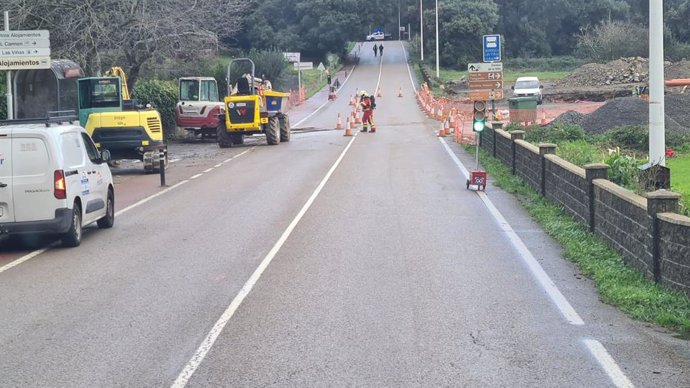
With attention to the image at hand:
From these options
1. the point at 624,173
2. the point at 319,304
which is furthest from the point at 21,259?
the point at 624,173

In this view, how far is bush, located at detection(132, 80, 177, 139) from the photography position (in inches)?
1629

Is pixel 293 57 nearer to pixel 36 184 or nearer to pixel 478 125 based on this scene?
pixel 478 125

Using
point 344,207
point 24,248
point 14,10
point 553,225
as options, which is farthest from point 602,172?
point 14,10

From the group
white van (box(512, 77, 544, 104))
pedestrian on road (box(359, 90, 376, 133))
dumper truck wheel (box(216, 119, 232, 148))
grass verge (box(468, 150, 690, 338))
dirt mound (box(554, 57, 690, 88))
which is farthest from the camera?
dirt mound (box(554, 57, 690, 88))

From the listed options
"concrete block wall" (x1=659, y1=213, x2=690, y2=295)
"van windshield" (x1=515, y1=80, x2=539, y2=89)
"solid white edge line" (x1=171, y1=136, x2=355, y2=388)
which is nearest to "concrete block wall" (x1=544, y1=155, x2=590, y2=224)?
"concrete block wall" (x1=659, y1=213, x2=690, y2=295)

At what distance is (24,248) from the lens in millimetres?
14523

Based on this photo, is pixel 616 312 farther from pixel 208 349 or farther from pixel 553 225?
pixel 553 225

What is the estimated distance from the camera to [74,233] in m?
Answer: 14.3

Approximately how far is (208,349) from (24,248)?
7.23 m

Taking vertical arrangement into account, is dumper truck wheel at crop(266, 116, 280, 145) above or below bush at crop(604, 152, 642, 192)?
above

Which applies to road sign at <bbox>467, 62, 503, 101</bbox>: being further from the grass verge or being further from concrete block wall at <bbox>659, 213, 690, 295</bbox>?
concrete block wall at <bbox>659, 213, 690, 295</bbox>

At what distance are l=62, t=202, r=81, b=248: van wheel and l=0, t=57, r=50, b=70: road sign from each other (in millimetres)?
9227

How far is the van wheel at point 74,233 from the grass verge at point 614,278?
7.14m

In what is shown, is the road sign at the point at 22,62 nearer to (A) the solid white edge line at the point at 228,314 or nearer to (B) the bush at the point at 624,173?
(A) the solid white edge line at the point at 228,314
